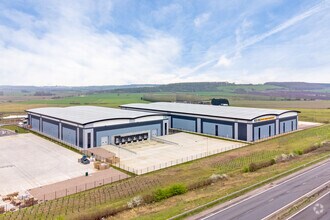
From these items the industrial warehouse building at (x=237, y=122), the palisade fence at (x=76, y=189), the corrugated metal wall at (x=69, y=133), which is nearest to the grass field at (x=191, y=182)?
the palisade fence at (x=76, y=189)

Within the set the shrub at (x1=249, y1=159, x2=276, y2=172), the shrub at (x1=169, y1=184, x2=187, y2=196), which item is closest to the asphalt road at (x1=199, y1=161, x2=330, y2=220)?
the shrub at (x1=249, y1=159, x2=276, y2=172)

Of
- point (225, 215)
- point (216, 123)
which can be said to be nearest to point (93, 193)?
point (225, 215)

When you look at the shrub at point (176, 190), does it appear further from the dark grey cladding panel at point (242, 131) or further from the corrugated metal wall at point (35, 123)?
the corrugated metal wall at point (35, 123)

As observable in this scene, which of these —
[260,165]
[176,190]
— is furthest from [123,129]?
[176,190]

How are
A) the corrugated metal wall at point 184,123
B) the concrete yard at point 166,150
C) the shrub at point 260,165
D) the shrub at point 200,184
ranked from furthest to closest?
the corrugated metal wall at point 184,123, the concrete yard at point 166,150, the shrub at point 260,165, the shrub at point 200,184

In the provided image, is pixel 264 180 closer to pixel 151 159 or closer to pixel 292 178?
pixel 292 178
